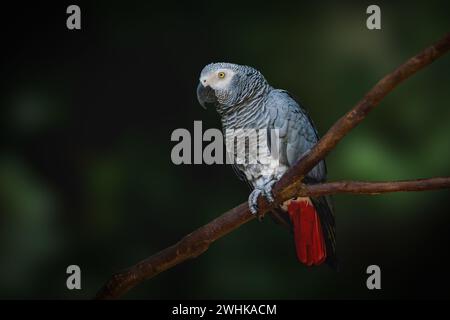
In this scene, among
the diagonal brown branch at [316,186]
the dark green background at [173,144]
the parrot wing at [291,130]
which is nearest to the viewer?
the diagonal brown branch at [316,186]

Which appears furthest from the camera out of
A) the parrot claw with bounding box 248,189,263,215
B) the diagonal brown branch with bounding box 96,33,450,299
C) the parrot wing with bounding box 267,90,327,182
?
the parrot wing with bounding box 267,90,327,182

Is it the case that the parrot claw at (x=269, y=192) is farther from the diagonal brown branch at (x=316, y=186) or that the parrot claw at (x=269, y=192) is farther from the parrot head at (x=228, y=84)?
the parrot head at (x=228, y=84)

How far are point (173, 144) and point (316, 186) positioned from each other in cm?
103

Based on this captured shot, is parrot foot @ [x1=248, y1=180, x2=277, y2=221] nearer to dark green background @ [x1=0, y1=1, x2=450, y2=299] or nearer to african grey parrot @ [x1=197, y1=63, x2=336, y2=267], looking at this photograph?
african grey parrot @ [x1=197, y1=63, x2=336, y2=267]

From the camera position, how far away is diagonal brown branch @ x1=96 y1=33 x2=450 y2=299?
3.66 feet

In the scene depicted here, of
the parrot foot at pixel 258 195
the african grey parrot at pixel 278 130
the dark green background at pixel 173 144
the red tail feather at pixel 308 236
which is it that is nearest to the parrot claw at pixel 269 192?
the parrot foot at pixel 258 195

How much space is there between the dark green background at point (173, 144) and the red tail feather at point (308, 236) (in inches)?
17.5

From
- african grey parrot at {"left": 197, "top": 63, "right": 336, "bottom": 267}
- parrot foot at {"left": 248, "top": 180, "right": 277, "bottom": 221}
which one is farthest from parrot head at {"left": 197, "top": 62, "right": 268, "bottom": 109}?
parrot foot at {"left": 248, "top": 180, "right": 277, "bottom": 221}

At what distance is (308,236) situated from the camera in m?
1.69

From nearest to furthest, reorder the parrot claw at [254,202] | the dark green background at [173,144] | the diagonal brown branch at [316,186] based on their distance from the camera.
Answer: the diagonal brown branch at [316,186] < the parrot claw at [254,202] < the dark green background at [173,144]

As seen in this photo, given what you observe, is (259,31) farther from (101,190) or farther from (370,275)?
(370,275)

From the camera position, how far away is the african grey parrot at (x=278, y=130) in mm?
1657

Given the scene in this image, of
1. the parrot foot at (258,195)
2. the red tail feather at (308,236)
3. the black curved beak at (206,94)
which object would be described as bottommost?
the red tail feather at (308,236)
